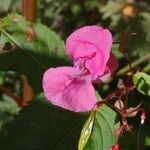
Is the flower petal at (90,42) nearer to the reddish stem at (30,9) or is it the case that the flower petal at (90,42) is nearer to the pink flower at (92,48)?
the pink flower at (92,48)

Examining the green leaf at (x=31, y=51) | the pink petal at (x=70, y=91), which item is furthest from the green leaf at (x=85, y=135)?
the green leaf at (x=31, y=51)

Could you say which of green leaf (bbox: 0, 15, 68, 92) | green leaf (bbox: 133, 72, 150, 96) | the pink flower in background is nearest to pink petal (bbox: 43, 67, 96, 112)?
the pink flower in background

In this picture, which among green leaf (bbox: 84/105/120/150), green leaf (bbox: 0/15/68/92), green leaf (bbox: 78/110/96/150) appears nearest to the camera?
green leaf (bbox: 78/110/96/150)

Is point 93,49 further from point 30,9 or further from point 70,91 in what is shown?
point 30,9

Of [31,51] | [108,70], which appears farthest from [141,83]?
[31,51]

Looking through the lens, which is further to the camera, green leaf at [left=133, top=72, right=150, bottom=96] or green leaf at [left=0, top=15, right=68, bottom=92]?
green leaf at [left=0, top=15, right=68, bottom=92]

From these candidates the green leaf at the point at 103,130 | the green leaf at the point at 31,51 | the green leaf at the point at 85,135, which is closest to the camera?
the green leaf at the point at 85,135

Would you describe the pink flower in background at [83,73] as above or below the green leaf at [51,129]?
above

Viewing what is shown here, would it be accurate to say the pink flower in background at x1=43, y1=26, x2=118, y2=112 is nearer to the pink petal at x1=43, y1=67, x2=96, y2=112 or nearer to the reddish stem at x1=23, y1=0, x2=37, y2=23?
the pink petal at x1=43, y1=67, x2=96, y2=112
